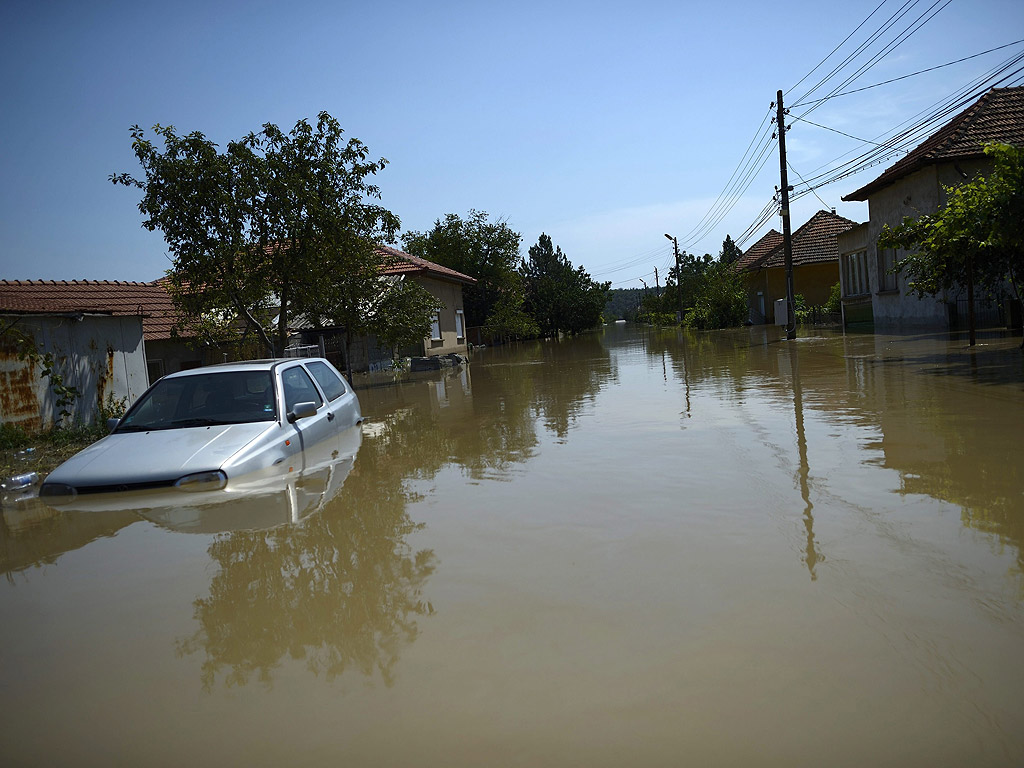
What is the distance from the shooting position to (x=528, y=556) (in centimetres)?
527

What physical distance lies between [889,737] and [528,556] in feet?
8.67

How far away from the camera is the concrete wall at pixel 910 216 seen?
23.5 meters

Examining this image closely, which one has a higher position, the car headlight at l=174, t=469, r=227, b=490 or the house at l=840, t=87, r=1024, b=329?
the house at l=840, t=87, r=1024, b=329

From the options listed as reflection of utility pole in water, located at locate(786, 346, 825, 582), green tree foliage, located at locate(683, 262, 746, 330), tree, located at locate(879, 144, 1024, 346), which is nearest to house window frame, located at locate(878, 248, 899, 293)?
tree, located at locate(879, 144, 1024, 346)

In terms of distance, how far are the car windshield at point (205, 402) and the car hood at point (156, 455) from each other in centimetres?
18

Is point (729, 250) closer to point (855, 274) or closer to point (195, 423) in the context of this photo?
point (855, 274)

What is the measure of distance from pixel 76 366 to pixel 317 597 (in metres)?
11.2

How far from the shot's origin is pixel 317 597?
15.5ft

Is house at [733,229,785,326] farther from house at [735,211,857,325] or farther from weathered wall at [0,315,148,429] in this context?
weathered wall at [0,315,148,429]

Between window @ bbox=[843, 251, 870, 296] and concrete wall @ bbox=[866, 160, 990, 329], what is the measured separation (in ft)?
4.51

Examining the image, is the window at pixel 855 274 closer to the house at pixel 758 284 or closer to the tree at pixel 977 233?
the house at pixel 758 284

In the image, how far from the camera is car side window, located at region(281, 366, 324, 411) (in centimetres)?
901

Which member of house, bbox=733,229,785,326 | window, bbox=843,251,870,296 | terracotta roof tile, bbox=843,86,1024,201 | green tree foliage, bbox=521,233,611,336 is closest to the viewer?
terracotta roof tile, bbox=843,86,1024,201

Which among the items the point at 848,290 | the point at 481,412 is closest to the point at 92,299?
the point at 481,412
